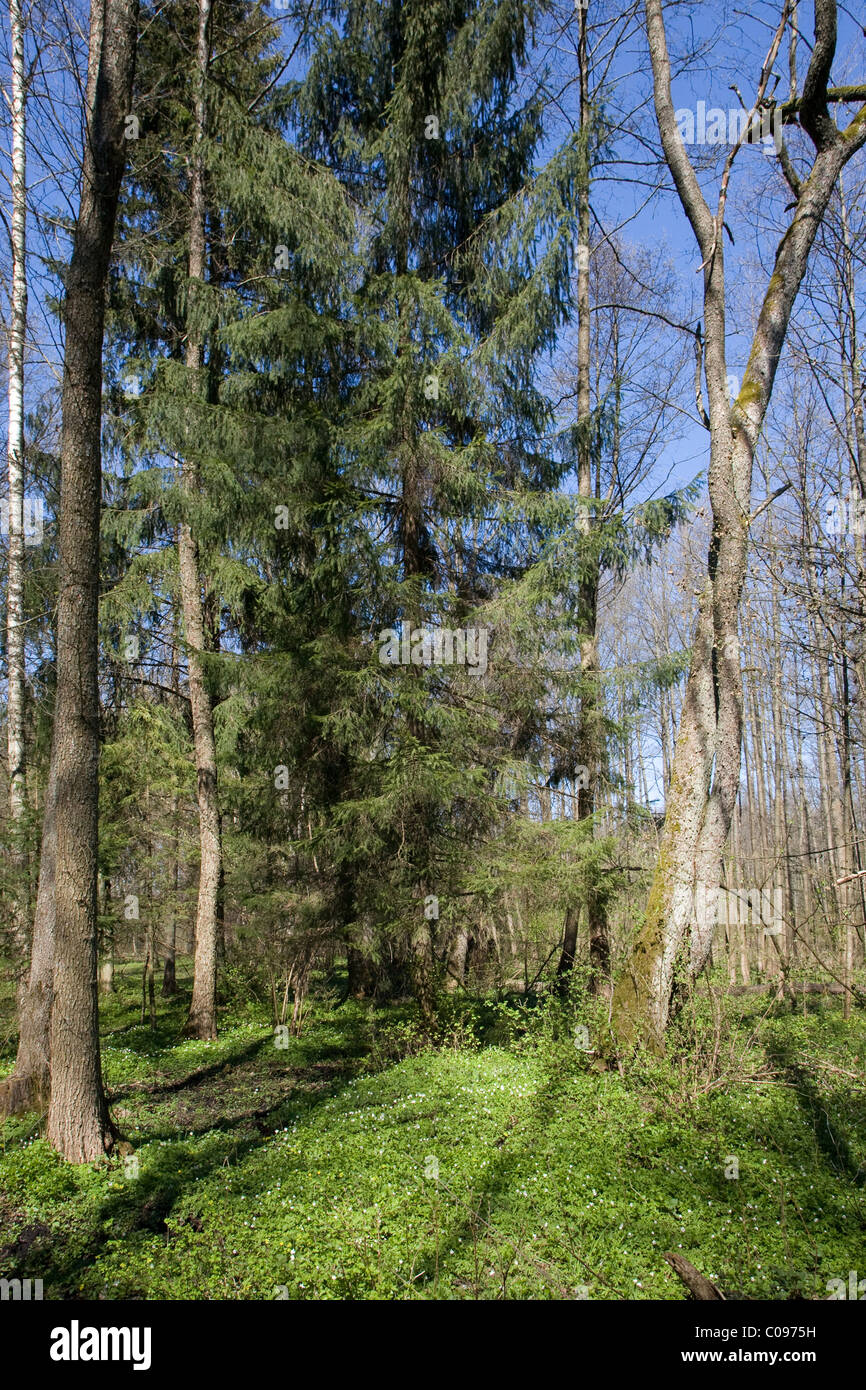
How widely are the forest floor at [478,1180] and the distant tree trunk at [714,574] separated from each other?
2.11 ft

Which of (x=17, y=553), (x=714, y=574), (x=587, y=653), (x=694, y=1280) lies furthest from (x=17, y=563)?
(x=694, y=1280)

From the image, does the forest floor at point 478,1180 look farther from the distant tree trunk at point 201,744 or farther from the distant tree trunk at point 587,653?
the distant tree trunk at point 201,744

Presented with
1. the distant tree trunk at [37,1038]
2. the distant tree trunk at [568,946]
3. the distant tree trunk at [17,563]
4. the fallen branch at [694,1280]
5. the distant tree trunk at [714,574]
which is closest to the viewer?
the fallen branch at [694,1280]

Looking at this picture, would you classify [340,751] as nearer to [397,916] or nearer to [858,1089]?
[397,916]

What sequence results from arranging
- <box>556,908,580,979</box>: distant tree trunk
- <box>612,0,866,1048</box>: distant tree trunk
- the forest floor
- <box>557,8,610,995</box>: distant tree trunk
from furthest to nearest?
<box>556,908,580,979</box>: distant tree trunk < <box>557,8,610,995</box>: distant tree trunk < <box>612,0,866,1048</box>: distant tree trunk < the forest floor

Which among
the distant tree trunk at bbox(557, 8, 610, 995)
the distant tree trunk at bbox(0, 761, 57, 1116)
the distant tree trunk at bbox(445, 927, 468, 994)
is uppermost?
the distant tree trunk at bbox(557, 8, 610, 995)

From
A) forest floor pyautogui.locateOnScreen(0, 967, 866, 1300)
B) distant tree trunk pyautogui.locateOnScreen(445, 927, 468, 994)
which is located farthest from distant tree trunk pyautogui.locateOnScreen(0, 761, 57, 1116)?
distant tree trunk pyautogui.locateOnScreen(445, 927, 468, 994)

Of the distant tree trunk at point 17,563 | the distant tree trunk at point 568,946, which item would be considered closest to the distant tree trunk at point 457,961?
the distant tree trunk at point 568,946

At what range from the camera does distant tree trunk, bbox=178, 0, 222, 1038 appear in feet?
33.6

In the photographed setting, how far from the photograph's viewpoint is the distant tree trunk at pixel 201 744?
33.6 feet

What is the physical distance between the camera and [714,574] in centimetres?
745

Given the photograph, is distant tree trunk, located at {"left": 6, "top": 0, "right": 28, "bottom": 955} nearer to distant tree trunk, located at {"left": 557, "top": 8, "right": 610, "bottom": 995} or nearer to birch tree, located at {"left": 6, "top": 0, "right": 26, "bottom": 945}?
birch tree, located at {"left": 6, "top": 0, "right": 26, "bottom": 945}

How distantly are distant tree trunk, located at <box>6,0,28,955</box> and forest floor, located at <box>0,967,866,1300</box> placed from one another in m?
3.14

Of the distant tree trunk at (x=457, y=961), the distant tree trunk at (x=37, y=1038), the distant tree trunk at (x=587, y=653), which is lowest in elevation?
the distant tree trunk at (x=457, y=961)
